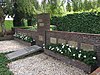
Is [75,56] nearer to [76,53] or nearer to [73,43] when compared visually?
[76,53]

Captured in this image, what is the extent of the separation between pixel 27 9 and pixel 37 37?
492 cm

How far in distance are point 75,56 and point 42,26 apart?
3.24m

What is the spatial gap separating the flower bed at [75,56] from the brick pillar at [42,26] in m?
1.39

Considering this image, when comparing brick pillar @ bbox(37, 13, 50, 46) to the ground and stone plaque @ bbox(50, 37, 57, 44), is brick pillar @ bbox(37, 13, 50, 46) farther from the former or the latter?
the ground

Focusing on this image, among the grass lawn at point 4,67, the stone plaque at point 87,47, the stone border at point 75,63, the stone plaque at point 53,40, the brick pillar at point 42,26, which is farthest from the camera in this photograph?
the brick pillar at point 42,26

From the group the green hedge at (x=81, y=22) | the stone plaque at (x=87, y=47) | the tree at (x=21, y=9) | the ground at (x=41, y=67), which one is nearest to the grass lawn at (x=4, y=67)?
the ground at (x=41, y=67)

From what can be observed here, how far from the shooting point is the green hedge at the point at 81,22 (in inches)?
262

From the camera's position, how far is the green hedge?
262 inches

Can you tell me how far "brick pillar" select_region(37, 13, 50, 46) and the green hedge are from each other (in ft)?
4.28

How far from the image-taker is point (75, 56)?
16.8 ft

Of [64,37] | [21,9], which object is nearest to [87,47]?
[64,37]

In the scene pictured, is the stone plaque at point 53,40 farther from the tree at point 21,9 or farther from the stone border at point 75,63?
the tree at point 21,9

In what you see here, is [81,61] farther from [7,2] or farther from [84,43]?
[7,2]

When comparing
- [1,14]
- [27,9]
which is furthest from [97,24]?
[1,14]
